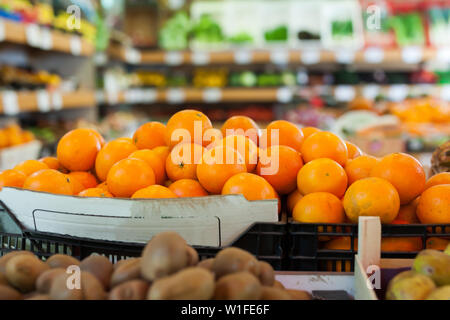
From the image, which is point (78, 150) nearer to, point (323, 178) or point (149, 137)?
point (149, 137)

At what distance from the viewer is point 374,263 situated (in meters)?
0.89

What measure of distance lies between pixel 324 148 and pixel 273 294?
566mm

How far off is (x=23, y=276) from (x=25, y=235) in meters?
0.33

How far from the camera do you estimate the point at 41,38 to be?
11.0ft

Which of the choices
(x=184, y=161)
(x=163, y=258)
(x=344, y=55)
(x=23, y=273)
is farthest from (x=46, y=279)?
(x=344, y=55)

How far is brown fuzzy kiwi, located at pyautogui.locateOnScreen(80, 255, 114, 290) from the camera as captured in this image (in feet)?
2.48

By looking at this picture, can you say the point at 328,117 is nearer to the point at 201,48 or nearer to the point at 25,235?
the point at 201,48

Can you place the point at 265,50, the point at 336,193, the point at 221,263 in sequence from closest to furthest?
the point at 221,263
the point at 336,193
the point at 265,50

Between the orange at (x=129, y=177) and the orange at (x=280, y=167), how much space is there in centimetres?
28

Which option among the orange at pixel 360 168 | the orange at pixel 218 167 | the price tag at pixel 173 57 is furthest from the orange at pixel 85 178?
the price tag at pixel 173 57

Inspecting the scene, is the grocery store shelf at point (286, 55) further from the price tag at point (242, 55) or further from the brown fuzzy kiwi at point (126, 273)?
the brown fuzzy kiwi at point (126, 273)

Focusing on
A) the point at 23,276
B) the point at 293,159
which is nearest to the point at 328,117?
the point at 293,159

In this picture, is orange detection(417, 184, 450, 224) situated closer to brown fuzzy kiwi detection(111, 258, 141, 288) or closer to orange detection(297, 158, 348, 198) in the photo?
orange detection(297, 158, 348, 198)

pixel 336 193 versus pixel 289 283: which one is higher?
pixel 336 193
